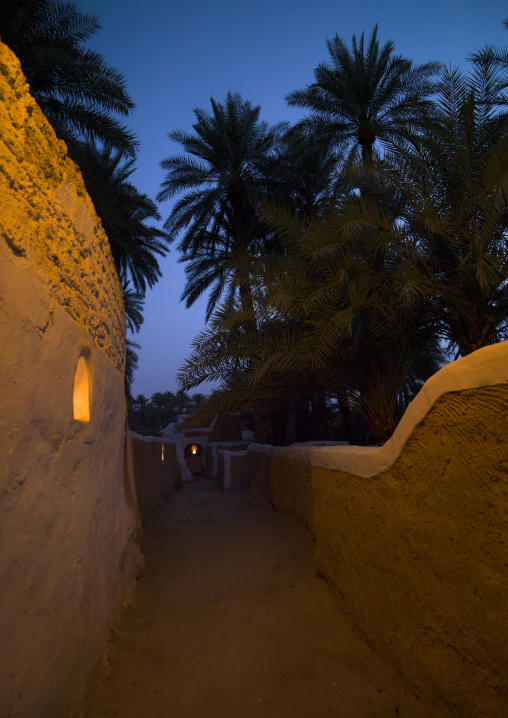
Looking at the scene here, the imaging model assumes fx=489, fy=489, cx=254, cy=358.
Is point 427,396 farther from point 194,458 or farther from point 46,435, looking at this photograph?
point 194,458

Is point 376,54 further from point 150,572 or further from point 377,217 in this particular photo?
point 150,572

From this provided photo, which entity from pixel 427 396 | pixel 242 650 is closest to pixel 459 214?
pixel 427 396

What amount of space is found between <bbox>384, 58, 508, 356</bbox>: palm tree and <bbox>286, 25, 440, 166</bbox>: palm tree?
193 inches

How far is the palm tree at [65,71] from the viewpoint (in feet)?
26.6

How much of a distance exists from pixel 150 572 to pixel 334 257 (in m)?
4.54

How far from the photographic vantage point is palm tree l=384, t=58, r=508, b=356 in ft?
17.9

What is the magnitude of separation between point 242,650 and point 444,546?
2113mm

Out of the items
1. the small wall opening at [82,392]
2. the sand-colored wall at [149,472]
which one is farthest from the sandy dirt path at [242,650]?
the sand-colored wall at [149,472]

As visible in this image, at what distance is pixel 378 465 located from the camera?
335 cm

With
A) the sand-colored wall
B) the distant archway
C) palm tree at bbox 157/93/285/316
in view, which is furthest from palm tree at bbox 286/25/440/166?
the distant archway

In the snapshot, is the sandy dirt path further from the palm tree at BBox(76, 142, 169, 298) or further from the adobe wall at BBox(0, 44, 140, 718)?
the palm tree at BBox(76, 142, 169, 298)

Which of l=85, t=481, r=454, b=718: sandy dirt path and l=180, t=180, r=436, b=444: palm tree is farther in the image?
l=180, t=180, r=436, b=444: palm tree

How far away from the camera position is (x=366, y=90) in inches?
440

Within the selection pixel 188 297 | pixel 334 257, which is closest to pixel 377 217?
pixel 334 257
